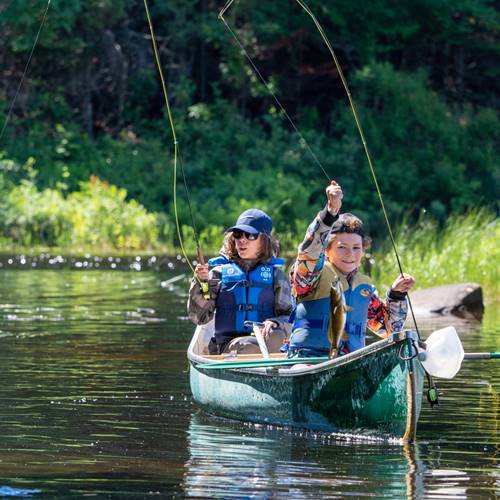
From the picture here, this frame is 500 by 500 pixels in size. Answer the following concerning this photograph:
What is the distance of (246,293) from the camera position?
34.0ft

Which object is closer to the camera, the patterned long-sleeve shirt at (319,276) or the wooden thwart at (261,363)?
the patterned long-sleeve shirt at (319,276)

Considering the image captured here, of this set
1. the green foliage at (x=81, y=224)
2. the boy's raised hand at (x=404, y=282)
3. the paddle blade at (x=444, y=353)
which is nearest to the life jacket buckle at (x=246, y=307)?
the boy's raised hand at (x=404, y=282)

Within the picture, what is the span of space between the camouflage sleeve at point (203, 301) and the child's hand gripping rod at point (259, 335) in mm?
265

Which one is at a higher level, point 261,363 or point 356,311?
point 356,311

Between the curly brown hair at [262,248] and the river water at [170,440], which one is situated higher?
the curly brown hair at [262,248]

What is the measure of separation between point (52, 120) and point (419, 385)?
88.1ft

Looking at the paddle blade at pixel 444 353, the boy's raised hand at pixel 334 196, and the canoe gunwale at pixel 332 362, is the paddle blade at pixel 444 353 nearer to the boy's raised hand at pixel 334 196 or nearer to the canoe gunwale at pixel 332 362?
the canoe gunwale at pixel 332 362

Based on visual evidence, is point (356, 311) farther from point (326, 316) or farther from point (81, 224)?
point (81, 224)

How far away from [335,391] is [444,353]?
761 mm

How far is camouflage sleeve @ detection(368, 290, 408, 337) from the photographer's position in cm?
952

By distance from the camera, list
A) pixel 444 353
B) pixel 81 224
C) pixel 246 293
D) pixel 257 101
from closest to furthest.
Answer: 1. pixel 444 353
2. pixel 246 293
3. pixel 81 224
4. pixel 257 101

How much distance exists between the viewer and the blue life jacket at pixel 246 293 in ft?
34.0

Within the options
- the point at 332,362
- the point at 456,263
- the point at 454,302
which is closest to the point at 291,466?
the point at 332,362

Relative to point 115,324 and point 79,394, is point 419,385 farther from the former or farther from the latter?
point 115,324
